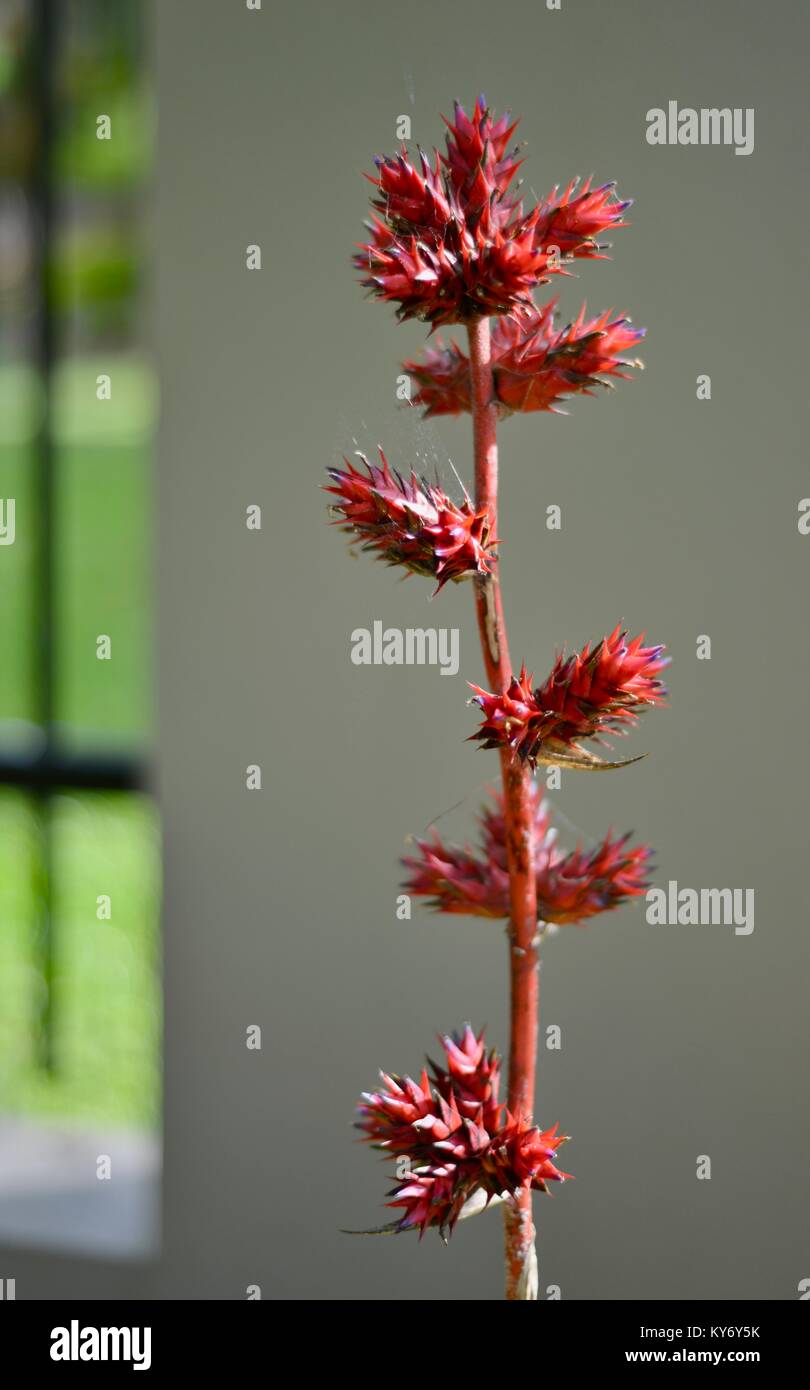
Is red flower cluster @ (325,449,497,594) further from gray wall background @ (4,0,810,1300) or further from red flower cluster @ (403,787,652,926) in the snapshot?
gray wall background @ (4,0,810,1300)

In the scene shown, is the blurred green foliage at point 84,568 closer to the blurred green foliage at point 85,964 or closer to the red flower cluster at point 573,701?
the blurred green foliage at point 85,964

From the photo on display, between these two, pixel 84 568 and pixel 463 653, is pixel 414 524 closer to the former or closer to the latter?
pixel 463 653

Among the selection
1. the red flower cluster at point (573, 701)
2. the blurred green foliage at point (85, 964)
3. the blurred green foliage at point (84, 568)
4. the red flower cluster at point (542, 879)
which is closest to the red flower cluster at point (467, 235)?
the red flower cluster at point (573, 701)

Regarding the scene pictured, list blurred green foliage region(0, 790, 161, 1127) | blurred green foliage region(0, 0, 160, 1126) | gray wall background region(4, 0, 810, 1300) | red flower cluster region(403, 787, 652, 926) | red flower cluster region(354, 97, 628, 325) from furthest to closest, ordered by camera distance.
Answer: blurred green foliage region(0, 790, 161, 1127) < blurred green foliage region(0, 0, 160, 1126) < gray wall background region(4, 0, 810, 1300) < red flower cluster region(403, 787, 652, 926) < red flower cluster region(354, 97, 628, 325)

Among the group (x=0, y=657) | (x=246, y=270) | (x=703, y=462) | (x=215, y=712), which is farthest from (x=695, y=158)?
(x=0, y=657)

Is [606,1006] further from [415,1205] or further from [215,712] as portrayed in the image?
[415,1205]

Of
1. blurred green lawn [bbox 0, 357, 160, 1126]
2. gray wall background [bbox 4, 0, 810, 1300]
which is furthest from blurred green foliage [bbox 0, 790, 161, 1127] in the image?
Result: gray wall background [bbox 4, 0, 810, 1300]
